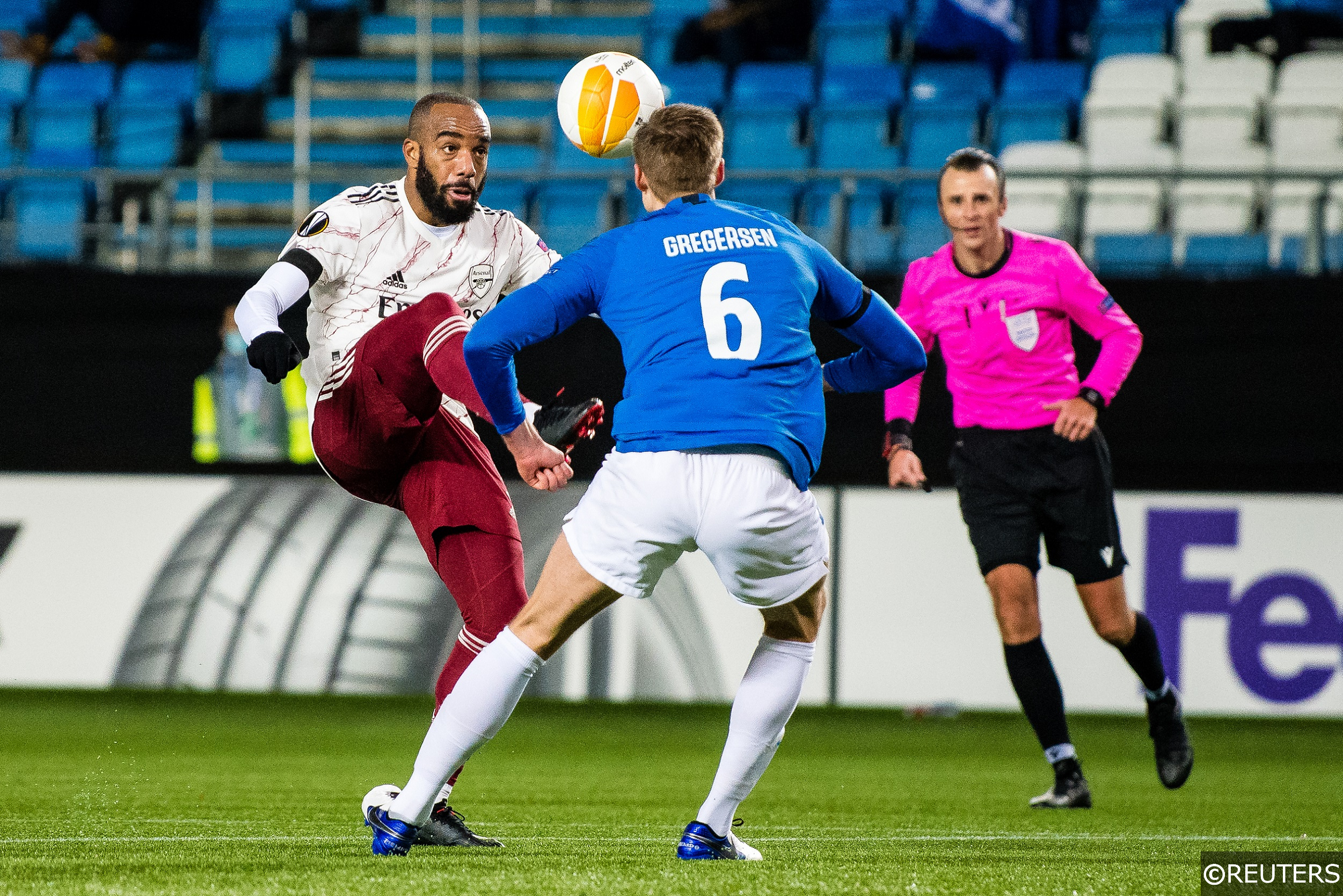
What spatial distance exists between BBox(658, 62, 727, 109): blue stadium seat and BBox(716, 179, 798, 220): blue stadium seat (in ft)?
A: 6.72

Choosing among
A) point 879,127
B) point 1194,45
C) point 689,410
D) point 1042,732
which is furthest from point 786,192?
point 689,410

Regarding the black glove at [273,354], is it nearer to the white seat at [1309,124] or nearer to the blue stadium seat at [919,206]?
the blue stadium seat at [919,206]

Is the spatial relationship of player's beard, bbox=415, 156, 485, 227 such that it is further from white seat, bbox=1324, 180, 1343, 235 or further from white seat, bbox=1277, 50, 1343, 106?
white seat, bbox=1277, 50, 1343, 106

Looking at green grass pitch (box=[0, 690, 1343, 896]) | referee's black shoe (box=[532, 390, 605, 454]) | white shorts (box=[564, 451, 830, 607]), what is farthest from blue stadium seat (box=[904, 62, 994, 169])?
white shorts (box=[564, 451, 830, 607])

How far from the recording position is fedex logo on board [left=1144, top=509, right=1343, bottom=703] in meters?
9.07

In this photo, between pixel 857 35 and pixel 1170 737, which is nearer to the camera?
pixel 1170 737

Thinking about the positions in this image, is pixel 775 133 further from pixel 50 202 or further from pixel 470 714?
pixel 470 714

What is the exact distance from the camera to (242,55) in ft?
46.2

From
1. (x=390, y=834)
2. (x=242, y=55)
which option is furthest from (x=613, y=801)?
(x=242, y=55)

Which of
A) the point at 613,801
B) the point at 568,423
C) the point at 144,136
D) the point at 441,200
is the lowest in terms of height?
the point at 613,801

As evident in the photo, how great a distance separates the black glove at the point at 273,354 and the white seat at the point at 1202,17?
9564 mm

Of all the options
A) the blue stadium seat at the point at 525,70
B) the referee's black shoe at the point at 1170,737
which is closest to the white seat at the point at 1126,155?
the blue stadium seat at the point at 525,70

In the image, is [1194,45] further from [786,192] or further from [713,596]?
[713,596]

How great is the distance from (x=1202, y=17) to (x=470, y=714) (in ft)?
33.8
